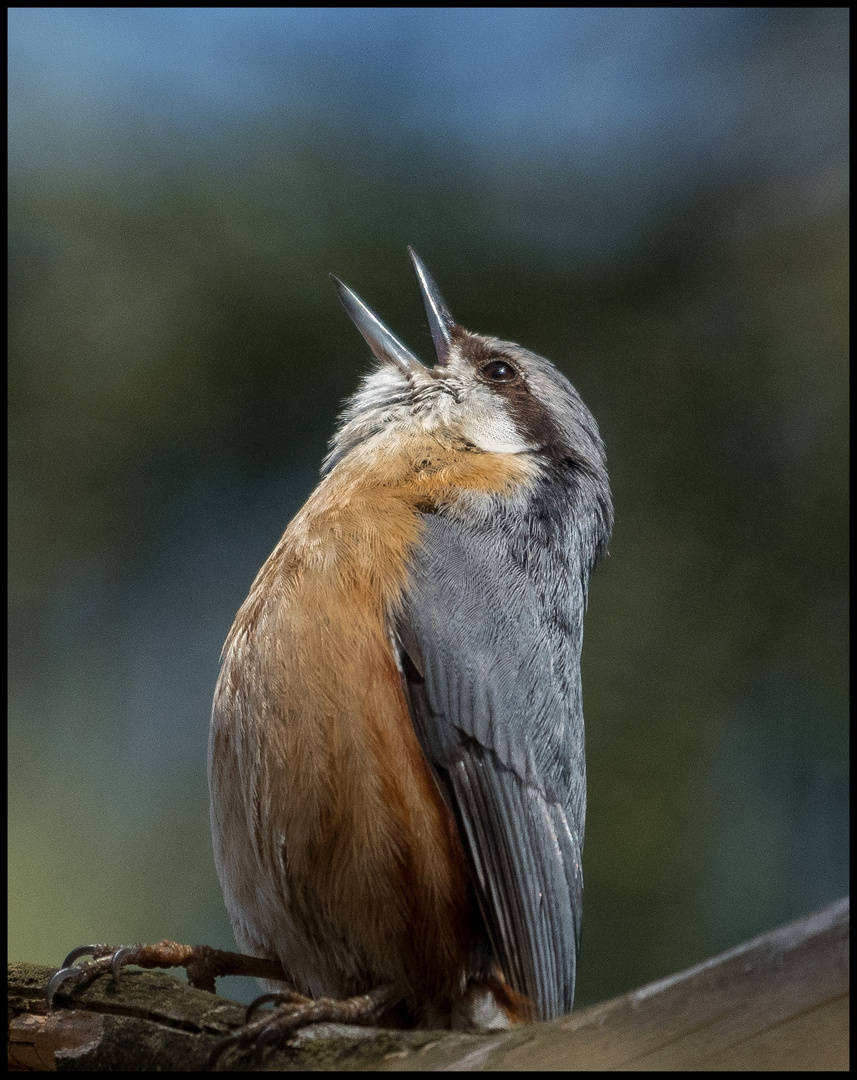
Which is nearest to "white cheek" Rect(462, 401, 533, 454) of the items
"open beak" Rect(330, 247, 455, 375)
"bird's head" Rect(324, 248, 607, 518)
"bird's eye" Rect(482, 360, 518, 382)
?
"bird's head" Rect(324, 248, 607, 518)

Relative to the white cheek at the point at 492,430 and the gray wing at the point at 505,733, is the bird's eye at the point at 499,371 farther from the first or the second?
the gray wing at the point at 505,733

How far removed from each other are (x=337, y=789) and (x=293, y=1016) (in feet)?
1.90

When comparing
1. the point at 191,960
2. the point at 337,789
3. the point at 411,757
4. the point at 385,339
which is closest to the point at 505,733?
the point at 411,757

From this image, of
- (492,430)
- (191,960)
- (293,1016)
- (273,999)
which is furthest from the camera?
(492,430)

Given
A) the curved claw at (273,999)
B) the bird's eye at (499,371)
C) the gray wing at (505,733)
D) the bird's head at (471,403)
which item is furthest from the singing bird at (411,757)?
the bird's eye at (499,371)

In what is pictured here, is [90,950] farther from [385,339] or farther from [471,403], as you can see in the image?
[385,339]

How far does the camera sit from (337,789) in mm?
2828

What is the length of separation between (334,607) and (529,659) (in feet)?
2.04

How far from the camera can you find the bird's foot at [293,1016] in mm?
2367

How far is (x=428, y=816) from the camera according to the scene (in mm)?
2881

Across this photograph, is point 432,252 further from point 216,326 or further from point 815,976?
point 815,976

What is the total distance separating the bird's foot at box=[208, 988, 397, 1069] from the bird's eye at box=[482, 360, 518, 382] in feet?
7.50

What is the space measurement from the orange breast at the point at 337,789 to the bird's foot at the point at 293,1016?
0.10 meters

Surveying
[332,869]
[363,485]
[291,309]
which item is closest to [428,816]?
[332,869]
